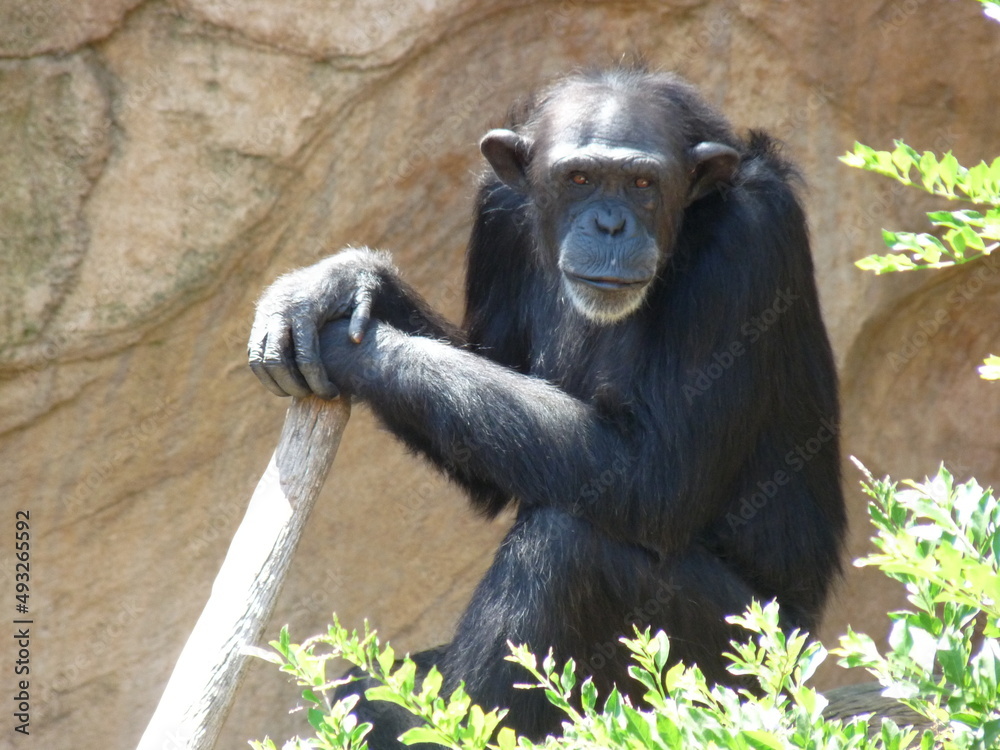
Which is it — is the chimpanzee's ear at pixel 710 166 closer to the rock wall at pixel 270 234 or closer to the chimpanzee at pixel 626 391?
the chimpanzee at pixel 626 391

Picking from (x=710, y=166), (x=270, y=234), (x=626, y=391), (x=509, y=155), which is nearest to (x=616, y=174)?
(x=710, y=166)

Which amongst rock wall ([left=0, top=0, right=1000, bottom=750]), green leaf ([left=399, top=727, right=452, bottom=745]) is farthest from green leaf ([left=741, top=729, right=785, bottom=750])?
rock wall ([left=0, top=0, right=1000, bottom=750])

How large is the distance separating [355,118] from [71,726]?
3697 mm

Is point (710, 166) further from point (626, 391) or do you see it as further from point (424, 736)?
point (424, 736)

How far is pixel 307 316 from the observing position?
4816 mm

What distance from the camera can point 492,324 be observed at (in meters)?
5.75

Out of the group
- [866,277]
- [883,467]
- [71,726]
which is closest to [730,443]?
[866,277]

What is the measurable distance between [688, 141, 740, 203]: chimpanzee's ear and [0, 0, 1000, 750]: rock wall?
1.83m

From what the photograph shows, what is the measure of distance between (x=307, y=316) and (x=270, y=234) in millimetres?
1762

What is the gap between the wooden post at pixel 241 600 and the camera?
3.87 metres

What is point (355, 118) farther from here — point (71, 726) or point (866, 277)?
point (71, 726)

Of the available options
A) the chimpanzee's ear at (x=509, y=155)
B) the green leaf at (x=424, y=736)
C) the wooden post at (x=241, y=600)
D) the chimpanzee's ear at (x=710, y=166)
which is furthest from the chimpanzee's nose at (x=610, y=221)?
the green leaf at (x=424, y=736)

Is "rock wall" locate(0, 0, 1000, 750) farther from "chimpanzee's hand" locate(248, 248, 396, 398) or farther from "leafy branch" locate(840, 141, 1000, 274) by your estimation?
"leafy branch" locate(840, 141, 1000, 274)

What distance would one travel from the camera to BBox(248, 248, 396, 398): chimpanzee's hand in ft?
15.4
